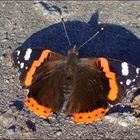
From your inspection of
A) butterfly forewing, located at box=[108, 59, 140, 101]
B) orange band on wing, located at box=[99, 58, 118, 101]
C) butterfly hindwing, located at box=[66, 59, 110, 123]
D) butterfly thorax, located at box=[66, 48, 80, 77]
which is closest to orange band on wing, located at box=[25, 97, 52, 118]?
butterfly hindwing, located at box=[66, 59, 110, 123]

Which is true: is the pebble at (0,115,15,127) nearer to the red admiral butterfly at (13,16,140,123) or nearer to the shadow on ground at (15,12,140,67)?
the red admiral butterfly at (13,16,140,123)

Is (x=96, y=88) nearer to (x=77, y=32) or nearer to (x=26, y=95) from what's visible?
(x=26, y=95)

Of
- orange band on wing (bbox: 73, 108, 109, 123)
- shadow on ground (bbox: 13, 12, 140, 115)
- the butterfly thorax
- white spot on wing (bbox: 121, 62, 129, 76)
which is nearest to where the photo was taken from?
orange band on wing (bbox: 73, 108, 109, 123)

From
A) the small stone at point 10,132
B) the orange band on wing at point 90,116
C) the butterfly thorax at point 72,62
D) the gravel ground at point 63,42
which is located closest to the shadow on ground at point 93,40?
the gravel ground at point 63,42

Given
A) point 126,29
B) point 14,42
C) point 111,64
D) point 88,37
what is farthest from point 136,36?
point 14,42

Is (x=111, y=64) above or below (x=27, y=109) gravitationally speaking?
above

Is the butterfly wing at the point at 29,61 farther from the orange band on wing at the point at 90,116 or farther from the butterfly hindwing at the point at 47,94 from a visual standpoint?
the orange band on wing at the point at 90,116
